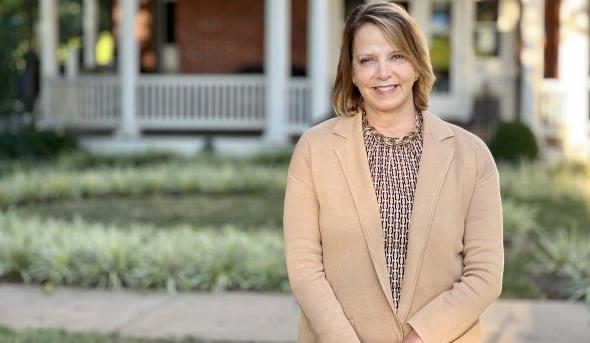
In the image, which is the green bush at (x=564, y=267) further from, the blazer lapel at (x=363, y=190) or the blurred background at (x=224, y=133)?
the blazer lapel at (x=363, y=190)

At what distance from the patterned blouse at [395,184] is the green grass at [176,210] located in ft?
24.8

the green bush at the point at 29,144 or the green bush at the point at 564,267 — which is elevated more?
the green bush at the point at 29,144

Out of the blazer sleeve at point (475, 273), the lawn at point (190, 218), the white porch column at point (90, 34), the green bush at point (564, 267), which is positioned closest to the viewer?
the blazer sleeve at point (475, 273)

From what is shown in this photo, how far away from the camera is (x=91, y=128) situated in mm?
18625

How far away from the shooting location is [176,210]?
11.9 m

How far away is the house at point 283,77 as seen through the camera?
55.4ft

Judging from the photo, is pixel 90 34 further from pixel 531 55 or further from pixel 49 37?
pixel 531 55

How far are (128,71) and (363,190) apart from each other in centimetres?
1490

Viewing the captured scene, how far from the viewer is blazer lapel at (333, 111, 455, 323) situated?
9.78 feet

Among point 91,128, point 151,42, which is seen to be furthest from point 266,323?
point 151,42

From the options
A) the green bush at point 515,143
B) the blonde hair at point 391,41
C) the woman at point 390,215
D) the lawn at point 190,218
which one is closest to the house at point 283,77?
the lawn at point 190,218

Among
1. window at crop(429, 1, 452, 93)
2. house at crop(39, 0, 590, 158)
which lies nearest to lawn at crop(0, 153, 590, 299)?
house at crop(39, 0, 590, 158)

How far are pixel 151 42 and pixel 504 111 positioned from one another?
7.51m

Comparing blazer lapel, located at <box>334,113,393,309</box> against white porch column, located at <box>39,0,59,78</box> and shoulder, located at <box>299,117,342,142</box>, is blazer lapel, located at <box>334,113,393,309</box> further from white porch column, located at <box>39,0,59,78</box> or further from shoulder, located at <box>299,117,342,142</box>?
white porch column, located at <box>39,0,59,78</box>
